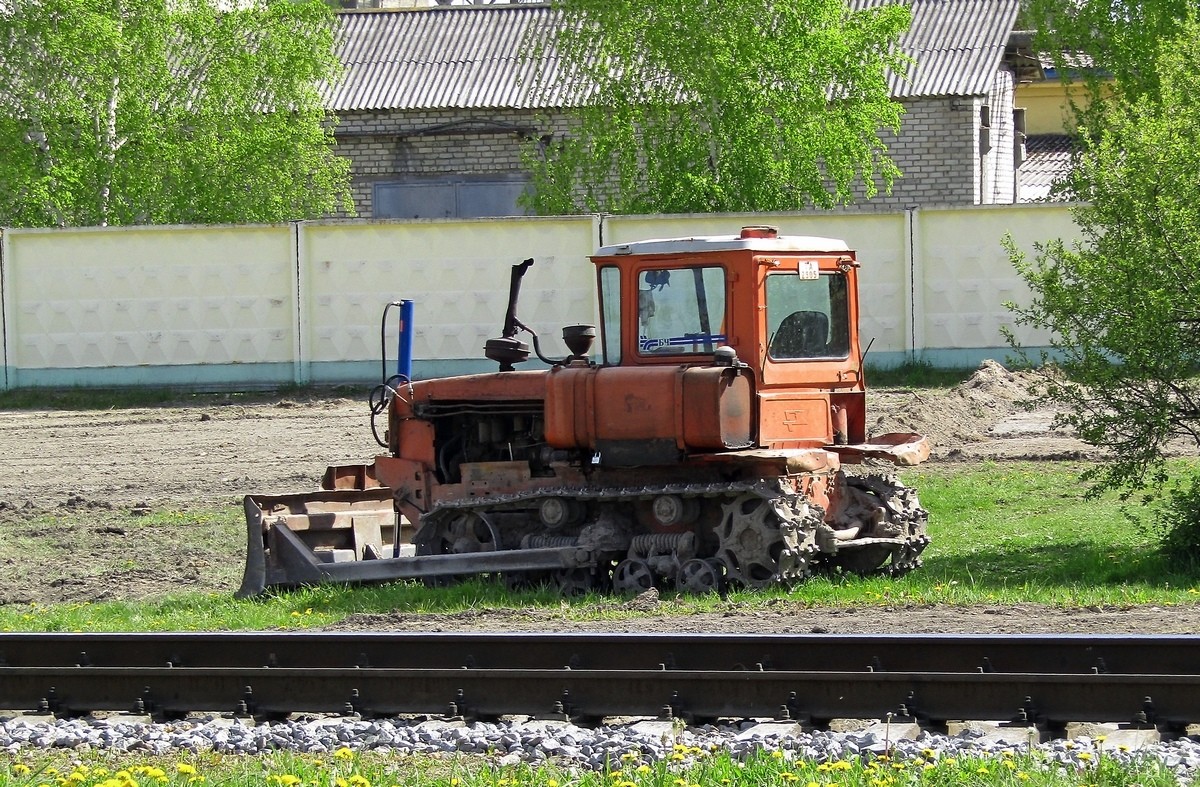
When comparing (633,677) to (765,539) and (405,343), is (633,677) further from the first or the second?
(405,343)

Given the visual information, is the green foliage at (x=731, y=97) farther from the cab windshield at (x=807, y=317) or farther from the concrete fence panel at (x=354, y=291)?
the cab windshield at (x=807, y=317)

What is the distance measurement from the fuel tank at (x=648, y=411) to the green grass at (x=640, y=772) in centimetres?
385

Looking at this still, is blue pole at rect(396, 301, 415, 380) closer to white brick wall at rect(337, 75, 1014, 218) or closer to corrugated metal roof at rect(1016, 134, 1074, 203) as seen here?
white brick wall at rect(337, 75, 1014, 218)

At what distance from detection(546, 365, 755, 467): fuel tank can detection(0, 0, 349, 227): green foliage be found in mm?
19041

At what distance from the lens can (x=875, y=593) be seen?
427 inches

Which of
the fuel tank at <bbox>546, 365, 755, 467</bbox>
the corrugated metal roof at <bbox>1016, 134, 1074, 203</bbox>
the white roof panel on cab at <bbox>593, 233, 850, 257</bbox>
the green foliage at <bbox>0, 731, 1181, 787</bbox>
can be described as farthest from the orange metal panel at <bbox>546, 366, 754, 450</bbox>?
the corrugated metal roof at <bbox>1016, 134, 1074, 203</bbox>

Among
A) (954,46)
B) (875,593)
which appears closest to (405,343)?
(875,593)

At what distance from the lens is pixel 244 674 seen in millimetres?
8305

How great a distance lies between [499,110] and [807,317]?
23.9 metres

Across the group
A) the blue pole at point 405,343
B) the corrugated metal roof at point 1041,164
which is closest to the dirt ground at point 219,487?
the blue pole at point 405,343

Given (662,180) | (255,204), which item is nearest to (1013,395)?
(662,180)

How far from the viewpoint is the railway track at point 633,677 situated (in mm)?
7363

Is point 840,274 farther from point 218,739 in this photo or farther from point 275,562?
point 218,739

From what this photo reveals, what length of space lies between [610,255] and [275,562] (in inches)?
129
